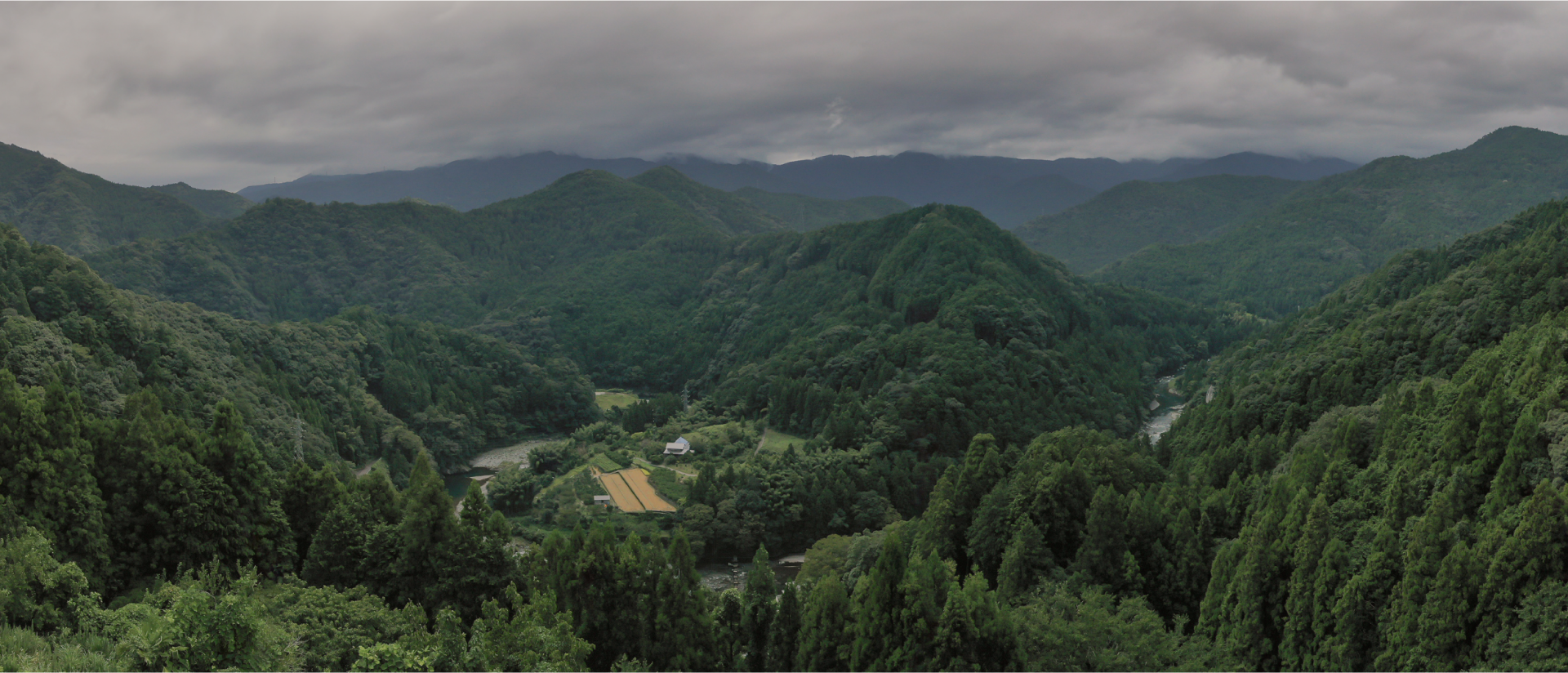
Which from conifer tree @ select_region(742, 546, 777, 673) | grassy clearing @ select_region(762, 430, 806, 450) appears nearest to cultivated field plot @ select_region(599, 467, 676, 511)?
grassy clearing @ select_region(762, 430, 806, 450)

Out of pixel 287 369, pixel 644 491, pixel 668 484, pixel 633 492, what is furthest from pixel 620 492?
pixel 287 369

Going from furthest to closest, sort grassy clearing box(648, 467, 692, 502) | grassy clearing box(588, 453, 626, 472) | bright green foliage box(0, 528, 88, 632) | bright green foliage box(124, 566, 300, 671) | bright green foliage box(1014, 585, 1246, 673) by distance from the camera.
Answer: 1. grassy clearing box(588, 453, 626, 472)
2. grassy clearing box(648, 467, 692, 502)
3. bright green foliage box(1014, 585, 1246, 673)
4. bright green foliage box(0, 528, 88, 632)
5. bright green foliage box(124, 566, 300, 671)

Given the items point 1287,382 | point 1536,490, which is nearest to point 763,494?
point 1287,382

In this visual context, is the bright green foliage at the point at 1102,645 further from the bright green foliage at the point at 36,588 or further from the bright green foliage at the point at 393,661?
the bright green foliage at the point at 36,588

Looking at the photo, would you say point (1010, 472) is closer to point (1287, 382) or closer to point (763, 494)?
point (1287, 382)

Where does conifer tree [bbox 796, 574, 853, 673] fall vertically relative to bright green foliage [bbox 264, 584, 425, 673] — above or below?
below

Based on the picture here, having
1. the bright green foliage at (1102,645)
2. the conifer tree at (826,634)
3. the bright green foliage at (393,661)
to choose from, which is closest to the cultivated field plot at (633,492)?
the conifer tree at (826,634)

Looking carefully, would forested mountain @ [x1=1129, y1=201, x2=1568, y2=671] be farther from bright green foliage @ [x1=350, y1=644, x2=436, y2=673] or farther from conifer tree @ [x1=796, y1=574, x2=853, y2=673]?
bright green foliage @ [x1=350, y1=644, x2=436, y2=673]
